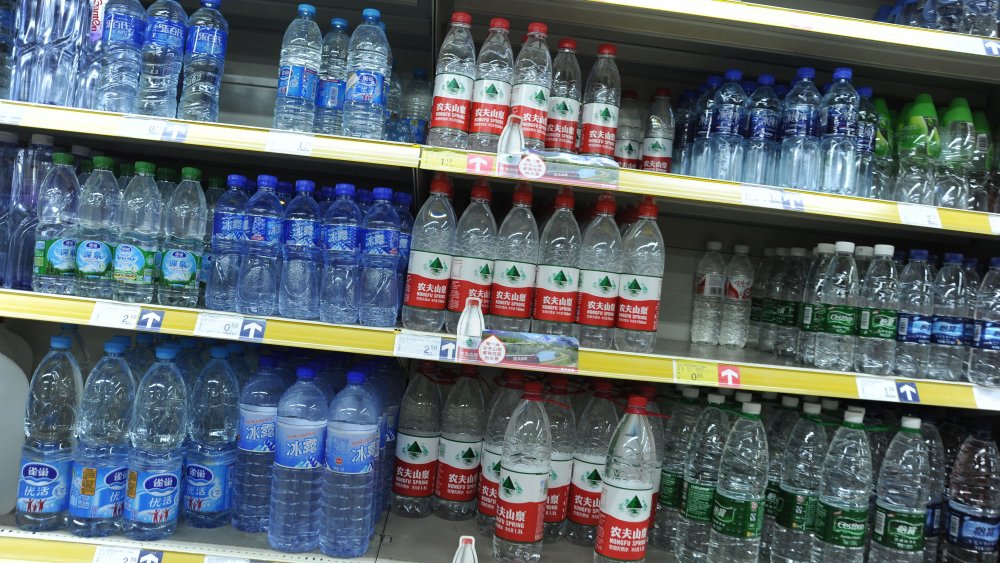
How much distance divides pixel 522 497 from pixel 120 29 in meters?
1.78

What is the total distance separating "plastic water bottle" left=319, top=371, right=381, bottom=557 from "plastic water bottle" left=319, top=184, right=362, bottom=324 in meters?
0.26

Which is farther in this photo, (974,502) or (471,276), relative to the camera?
(974,502)

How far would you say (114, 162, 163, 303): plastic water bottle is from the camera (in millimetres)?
1737

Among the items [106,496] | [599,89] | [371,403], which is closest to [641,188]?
[599,89]

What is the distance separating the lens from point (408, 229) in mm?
1968

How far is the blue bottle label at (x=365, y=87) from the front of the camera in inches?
69.1

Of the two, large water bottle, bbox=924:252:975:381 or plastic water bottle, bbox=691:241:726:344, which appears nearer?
large water bottle, bbox=924:252:975:381

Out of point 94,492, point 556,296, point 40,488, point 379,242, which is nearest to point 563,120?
point 556,296

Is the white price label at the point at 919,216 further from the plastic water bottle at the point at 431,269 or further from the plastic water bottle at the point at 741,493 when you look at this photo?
the plastic water bottle at the point at 431,269

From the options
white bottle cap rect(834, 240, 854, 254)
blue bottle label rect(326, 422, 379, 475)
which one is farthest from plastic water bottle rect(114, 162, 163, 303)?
white bottle cap rect(834, 240, 854, 254)

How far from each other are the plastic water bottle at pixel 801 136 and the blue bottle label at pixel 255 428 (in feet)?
5.80

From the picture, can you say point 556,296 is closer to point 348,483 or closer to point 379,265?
point 379,265

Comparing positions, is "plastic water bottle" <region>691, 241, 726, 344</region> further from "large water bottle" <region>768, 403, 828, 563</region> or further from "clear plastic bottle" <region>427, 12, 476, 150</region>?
"clear plastic bottle" <region>427, 12, 476, 150</region>

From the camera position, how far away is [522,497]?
1.68m
